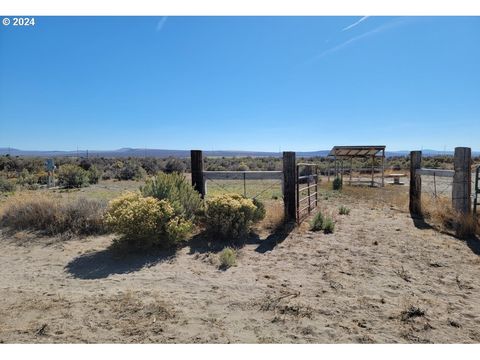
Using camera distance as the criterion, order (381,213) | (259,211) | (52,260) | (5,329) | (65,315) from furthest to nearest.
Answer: (381,213) < (259,211) < (52,260) < (65,315) < (5,329)

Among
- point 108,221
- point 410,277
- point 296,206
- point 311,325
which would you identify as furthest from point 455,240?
point 108,221

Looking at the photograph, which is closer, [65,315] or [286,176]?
[65,315]

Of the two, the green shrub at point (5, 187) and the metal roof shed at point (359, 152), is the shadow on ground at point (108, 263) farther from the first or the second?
the metal roof shed at point (359, 152)

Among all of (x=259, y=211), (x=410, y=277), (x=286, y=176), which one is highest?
(x=286, y=176)

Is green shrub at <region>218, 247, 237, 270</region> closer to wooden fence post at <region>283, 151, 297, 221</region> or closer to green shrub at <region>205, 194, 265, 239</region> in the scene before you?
green shrub at <region>205, 194, 265, 239</region>

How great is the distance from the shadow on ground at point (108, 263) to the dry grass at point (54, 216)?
1757mm

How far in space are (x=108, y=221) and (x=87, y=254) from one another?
76cm

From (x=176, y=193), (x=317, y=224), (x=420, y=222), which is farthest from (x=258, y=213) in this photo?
(x=420, y=222)

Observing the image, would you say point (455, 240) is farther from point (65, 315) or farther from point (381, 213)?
point (65, 315)

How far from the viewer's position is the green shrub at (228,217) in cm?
779

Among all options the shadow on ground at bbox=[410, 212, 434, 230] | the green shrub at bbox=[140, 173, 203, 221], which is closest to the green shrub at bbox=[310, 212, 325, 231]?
the shadow on ground at bbox=[410, 212, 434, 230]

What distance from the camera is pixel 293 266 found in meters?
6.14

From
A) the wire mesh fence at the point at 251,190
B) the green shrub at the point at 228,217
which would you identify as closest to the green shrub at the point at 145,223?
the green shrub at the point at 228,217

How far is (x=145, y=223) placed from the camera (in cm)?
678
